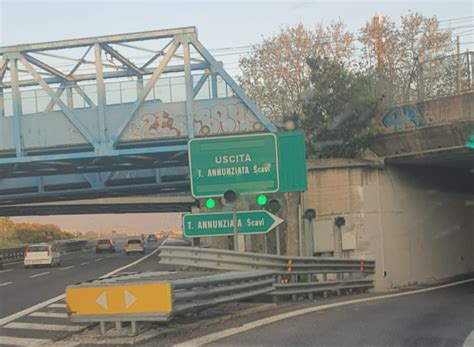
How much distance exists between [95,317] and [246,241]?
8630mm

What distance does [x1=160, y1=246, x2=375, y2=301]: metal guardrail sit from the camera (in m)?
11.3

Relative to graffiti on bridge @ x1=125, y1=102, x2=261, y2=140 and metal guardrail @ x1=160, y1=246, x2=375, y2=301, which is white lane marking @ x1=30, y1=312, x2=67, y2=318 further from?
graffiti on bridge @ x1=125, y1=102, x2=261, y2=140

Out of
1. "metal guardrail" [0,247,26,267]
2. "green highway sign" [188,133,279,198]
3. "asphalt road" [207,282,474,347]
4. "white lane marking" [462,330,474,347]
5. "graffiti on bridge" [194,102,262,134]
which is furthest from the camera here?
"metal guardrail" [0,247,26,267]

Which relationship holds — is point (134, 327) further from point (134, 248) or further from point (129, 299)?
point (134, 248)

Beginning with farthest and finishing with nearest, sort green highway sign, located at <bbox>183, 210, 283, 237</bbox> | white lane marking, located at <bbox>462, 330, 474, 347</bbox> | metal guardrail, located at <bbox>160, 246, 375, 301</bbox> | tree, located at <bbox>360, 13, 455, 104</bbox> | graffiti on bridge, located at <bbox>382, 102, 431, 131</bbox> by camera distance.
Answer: tree, located at <bbox>360, 13, 455, 104</bbox>
graffiti on bridge, located at <bbox>382, 102, 431, 131</bbox>
green highway sign, located at <bbox>183, 210, 283, 237</bbox>
metal guardrail, located at <bbox>160, 246, 375, 301</bbox>
white lane marking, located at <bbox>462, 330, 474, 347</bbox>

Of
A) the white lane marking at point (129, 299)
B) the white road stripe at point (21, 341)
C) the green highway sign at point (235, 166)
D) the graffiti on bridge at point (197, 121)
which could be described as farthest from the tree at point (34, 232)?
the white lane marking at point (129, 299)

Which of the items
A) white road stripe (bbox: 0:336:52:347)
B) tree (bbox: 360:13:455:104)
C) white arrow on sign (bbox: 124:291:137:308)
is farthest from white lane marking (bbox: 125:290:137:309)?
tree (bbox: 360:13:455:104)

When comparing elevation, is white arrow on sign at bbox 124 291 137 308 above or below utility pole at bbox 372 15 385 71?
below

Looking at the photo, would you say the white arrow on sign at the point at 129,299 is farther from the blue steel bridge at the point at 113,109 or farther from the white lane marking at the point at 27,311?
the blue steel bridge at the point at 113,109

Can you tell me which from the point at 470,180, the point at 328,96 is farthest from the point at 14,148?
the point at 470,180

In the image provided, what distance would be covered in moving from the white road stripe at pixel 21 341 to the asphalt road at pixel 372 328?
297 centimetres

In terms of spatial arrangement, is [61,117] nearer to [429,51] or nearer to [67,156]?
[67,156]

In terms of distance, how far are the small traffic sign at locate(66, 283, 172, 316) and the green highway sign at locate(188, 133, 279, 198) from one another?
5521mm

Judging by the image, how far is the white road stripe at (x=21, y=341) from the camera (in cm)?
905
